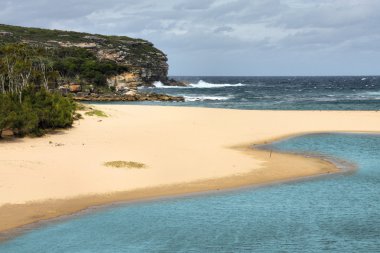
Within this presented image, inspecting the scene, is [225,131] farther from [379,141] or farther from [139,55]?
[139,55]

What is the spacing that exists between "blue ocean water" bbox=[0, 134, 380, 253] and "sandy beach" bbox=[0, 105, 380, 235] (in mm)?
1481

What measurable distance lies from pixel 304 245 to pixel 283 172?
36.3 feet

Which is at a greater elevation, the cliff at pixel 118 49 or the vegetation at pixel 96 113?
the cliff at pixel 118 49

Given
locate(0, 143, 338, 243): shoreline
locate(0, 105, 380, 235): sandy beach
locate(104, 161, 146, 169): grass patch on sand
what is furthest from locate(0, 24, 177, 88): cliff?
locate(0, 143, 338, 243): shoreline

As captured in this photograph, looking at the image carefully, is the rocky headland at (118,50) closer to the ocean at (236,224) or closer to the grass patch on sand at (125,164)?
the grass patch on sand at (125,164)

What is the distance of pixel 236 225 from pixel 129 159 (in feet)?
35.4

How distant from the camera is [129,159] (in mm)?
27719

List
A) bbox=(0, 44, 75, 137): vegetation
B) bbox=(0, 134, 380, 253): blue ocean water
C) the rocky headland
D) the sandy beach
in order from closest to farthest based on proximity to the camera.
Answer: bbox=(0, 134, 380, 253): blue ocean water, the sandy beach, bbox=(0, 44, 75, 137): vegetation, the rocky headland

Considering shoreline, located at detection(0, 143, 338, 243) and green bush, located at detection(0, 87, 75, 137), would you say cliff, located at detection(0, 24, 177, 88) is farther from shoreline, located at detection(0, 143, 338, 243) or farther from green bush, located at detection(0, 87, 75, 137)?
shoreline, located at detection(0, 143, 338, 243)

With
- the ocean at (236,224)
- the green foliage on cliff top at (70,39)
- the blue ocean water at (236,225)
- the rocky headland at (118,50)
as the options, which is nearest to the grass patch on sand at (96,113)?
the ocean at (236,224)

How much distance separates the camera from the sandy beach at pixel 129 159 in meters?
20.7

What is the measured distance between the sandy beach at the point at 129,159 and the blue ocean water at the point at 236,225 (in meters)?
1.48

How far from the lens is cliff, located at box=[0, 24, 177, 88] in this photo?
133 meters

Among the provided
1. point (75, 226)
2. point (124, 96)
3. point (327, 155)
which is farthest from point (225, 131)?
point (124, 96)
